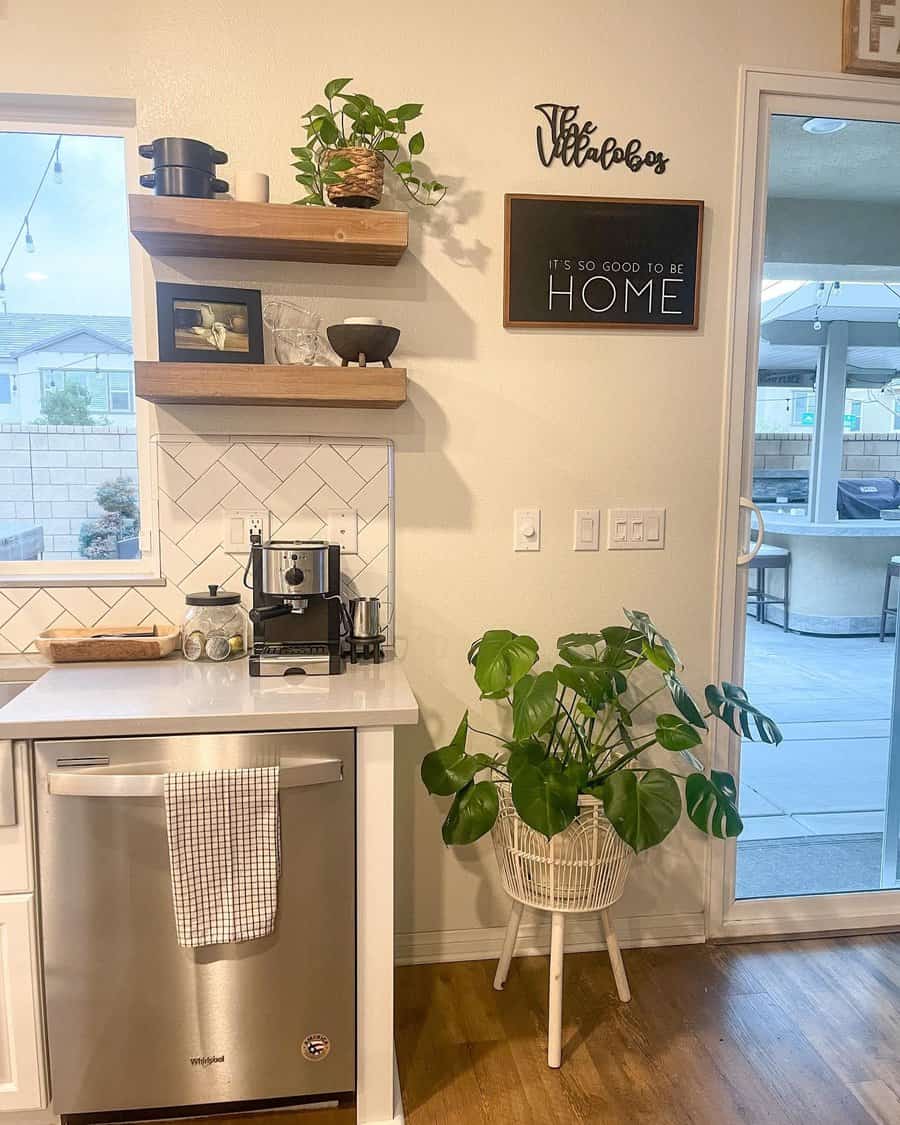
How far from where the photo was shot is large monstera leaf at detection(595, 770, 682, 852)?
184 centimetres

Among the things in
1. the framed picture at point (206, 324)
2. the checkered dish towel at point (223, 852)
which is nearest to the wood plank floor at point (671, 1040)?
the checkered dish towel at point (223, 852)

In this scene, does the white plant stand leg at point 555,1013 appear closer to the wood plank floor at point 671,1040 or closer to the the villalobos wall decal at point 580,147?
the wood plank floor at point 671,1040

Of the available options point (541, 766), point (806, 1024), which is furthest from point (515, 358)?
point (806, 1024)

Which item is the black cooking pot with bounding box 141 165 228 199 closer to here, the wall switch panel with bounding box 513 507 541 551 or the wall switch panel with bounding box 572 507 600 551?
the wall switch panel with bounding box 513 507 541 551

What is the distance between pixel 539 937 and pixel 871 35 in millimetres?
2553

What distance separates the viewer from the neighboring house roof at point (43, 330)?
7.17 ft

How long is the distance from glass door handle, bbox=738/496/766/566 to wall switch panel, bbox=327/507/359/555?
3.45 ft

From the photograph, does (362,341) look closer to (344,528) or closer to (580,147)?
(344,528)

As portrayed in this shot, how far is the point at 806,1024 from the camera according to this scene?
2.08 m

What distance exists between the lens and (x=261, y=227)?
6.26ft

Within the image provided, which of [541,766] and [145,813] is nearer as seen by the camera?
[145,813]

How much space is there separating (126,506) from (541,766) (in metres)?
1.24

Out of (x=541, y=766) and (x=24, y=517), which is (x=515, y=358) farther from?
(x=24, y=517)

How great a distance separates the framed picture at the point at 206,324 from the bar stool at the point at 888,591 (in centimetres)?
188
